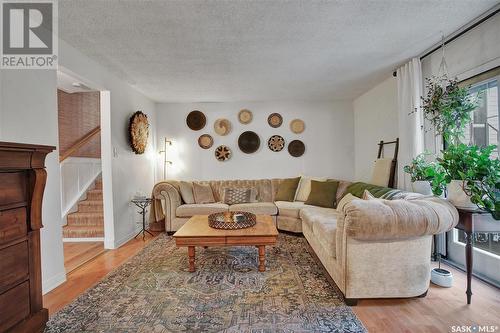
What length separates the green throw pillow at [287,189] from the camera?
4.99 metres

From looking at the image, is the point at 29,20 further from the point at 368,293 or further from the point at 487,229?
the point at 487,229

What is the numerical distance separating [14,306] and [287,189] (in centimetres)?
403

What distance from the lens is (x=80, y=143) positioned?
198 inches

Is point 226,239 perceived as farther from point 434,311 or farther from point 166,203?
point 166,203

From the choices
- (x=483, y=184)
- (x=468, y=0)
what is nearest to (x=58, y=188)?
(x=483, y=184)

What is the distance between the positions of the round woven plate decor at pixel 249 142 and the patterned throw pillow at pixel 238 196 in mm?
988

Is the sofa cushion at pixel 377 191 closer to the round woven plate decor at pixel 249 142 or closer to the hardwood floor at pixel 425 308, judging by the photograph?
the hardwood floor at pixel 425 308

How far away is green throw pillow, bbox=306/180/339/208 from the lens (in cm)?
445

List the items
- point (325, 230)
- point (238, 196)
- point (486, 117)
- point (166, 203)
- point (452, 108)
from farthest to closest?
1. point (238, 196)
2. point (166, 203)
3. point (325, 230)
4. point (486, 117)
5. point (452, 108)

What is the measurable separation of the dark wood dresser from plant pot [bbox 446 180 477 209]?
119 inches

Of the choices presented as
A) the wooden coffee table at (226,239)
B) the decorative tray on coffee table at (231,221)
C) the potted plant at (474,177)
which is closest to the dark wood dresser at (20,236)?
the wooden coffee table at (226,239)

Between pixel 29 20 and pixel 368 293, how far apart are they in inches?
142

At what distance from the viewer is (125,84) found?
4.24m

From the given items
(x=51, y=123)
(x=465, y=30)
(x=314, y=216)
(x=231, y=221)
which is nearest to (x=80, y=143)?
(x=51, y=123)
